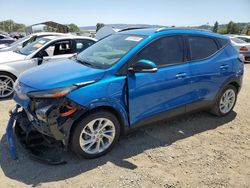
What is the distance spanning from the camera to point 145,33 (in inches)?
158

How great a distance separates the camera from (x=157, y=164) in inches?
136

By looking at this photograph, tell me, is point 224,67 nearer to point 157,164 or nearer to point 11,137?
point 157,164

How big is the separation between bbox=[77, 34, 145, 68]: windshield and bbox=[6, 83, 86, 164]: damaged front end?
88 centimetres

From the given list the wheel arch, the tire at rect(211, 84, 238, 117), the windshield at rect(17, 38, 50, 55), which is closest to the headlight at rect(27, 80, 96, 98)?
the wheel arch

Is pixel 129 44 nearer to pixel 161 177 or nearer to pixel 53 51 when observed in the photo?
pixel 161 177

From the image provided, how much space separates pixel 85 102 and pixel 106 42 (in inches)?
64.4

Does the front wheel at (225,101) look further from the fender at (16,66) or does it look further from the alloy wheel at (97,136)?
the fender at (16,66)

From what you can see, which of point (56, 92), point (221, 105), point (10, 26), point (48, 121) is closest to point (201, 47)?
point (221, 105)

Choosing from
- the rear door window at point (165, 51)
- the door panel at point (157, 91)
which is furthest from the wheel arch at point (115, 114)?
the rear door window at point (165, 51)

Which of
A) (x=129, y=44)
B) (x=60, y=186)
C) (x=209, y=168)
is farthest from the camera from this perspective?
(x=129, y=44)

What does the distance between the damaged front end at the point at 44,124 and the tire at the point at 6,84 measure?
104 inches

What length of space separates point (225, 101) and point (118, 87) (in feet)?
8.73

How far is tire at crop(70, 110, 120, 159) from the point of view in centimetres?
322

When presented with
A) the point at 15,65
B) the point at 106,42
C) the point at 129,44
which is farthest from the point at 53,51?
the point at 129,44
